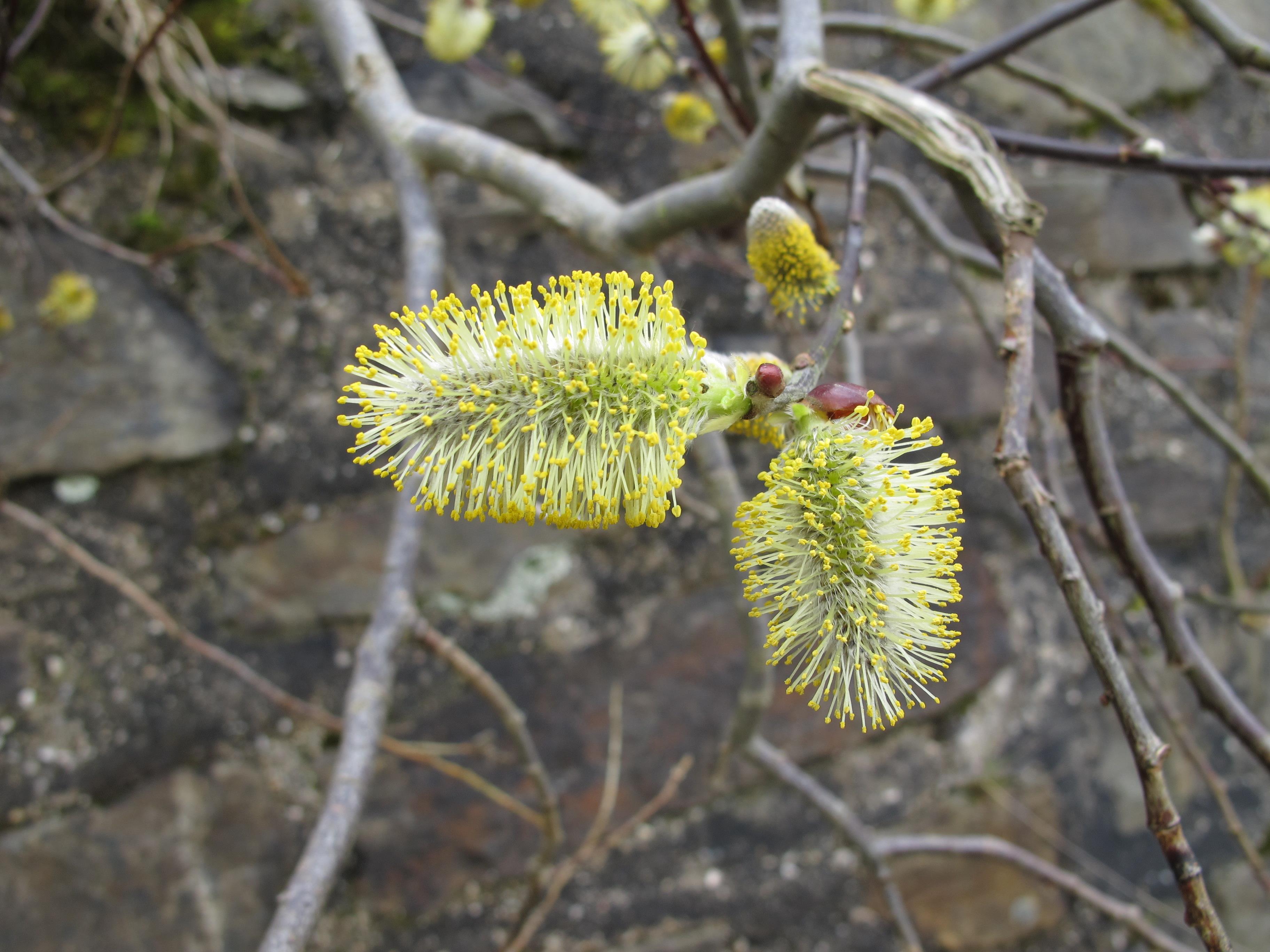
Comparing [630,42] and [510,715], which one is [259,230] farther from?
[510,715]

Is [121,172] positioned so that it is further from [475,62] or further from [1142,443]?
[1142,443]

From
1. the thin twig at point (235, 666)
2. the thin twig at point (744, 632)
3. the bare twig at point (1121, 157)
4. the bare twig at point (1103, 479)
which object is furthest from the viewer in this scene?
the thin twig at point (235, 666)

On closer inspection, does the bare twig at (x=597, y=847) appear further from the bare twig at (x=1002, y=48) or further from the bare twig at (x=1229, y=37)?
the bare twig at (x=1229, y=37)

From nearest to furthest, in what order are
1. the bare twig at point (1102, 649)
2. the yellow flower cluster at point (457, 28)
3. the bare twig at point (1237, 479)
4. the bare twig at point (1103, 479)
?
the bare twig at point (1102, 649) < the bare twig at point (1103, 479) < the yellow flower cluster at point (457, 28) < the bare twig at point (1237, 479)

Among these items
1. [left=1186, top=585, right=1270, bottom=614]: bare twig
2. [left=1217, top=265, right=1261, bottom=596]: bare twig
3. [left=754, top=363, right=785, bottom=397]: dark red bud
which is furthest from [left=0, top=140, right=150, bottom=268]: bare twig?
[left=1217, top=265, right=1261, bottom=596]: bare twig

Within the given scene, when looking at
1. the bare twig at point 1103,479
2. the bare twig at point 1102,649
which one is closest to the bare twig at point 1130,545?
the bare twig at point 1103,479

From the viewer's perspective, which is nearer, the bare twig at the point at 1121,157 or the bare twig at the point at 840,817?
the bare twig at the point at 1121,157

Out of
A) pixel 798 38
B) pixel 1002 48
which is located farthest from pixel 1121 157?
pixel 798 38

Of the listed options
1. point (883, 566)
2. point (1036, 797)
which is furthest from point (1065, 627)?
point (883, 566)
